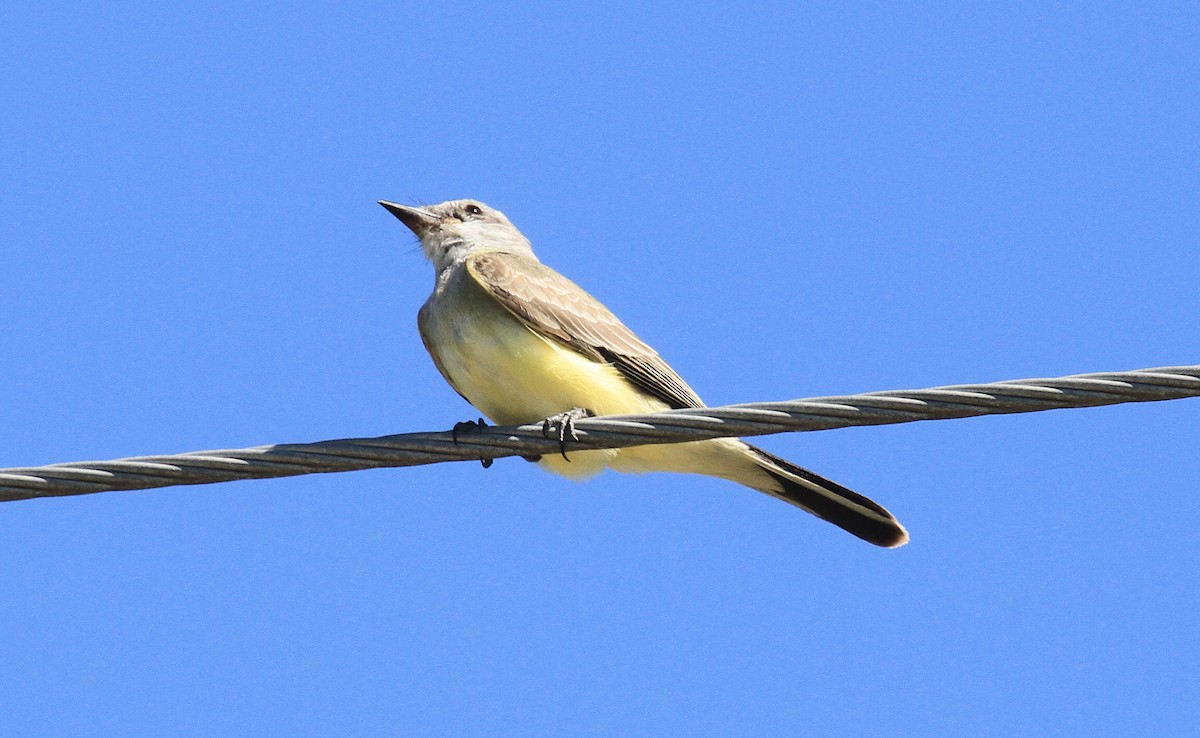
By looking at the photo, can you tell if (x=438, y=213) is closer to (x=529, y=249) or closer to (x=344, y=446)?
(x=529, y=249)

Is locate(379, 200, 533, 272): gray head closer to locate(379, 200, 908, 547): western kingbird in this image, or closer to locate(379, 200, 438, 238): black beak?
locate(379, 200, 438, 238): black beak

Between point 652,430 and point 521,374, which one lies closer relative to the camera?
point 652,430

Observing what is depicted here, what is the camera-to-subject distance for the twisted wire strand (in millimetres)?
4930

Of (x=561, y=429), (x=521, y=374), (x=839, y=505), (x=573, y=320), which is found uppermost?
(x=573, y=320)

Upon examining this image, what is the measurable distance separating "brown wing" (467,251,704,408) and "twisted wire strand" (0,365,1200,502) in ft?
5.18

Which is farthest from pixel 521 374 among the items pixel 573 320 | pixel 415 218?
pixel 415 218

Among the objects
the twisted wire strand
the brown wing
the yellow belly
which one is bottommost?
the twisted wire strand

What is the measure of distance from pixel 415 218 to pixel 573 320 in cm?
188

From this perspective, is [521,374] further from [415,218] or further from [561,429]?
[415,218]

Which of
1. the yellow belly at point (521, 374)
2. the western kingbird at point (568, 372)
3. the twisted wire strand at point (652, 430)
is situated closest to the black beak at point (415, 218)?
the western kingbird at point (568, 372)

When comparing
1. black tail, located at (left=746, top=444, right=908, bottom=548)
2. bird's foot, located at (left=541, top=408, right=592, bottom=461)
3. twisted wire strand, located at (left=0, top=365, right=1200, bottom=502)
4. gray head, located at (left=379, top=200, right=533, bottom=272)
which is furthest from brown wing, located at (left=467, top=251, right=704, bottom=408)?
twisted wire strand, located at (left=0, top=365, right=1200, bottom=502)

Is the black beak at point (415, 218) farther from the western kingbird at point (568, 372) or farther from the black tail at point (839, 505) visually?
the black tail at point (839, 505)

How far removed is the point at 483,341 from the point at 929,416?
284 cm

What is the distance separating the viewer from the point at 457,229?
28.8 ft
